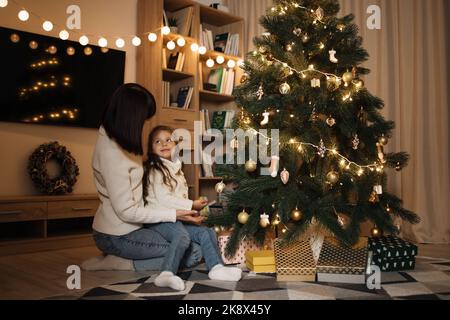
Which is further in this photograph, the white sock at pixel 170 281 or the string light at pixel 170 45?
the string light at pixel 170 45

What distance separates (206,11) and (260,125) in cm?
221

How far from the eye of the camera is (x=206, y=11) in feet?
13.3

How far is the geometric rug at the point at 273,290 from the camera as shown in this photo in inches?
66.5

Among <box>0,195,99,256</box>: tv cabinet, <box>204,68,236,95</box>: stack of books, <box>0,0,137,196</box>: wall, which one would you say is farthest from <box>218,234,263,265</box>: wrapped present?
<box>204,68,236,95</box>: stack of books

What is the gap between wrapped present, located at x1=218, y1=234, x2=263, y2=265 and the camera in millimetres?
2246

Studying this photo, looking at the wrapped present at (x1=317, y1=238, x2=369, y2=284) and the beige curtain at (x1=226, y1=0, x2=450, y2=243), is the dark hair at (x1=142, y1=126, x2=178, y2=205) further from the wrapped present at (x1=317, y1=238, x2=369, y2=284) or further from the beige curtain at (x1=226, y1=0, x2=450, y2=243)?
the beige curtain at (x1=226, y1=0, x2=450, y2=243)

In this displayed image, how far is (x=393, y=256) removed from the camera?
2148mm

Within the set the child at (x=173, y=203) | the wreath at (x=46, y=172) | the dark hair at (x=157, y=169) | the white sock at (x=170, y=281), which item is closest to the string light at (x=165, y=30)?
the wreath at (x=46, y=172)

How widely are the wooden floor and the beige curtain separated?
0.43 metres

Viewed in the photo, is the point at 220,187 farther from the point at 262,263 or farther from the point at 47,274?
the point at 47,274

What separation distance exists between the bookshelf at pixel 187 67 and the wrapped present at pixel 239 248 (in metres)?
1.49

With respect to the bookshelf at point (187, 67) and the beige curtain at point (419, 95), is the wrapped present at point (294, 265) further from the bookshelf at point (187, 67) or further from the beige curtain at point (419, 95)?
the bookshelf at point (187, 67)
